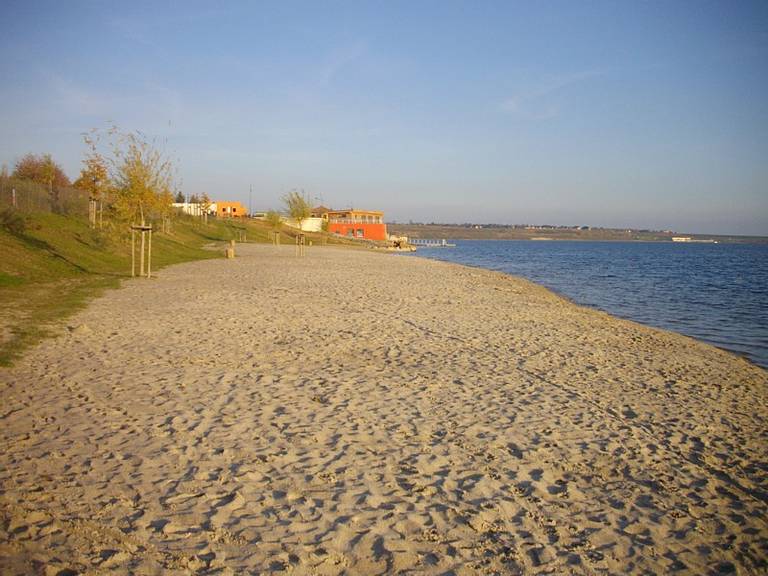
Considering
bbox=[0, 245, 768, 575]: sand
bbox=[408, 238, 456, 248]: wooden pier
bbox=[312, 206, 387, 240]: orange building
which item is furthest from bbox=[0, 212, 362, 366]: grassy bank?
bbox=[408, 238, 456, 248]: wooden pier

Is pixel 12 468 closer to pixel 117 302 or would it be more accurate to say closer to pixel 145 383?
pixel 145 383

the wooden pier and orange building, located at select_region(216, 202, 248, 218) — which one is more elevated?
orange building, located at select_region(216, 202, 248, 218)

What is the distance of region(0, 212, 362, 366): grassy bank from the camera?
11370 mm

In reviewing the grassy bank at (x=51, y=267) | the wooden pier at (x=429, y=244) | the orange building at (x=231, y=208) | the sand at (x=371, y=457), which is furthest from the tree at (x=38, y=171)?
the wooden pier at (x=429, y=244)

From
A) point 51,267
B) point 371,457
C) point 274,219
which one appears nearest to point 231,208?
point 274,219

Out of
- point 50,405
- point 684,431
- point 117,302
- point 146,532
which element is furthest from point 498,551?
point 117,302

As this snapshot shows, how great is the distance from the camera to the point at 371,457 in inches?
220

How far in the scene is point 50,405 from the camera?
670cm

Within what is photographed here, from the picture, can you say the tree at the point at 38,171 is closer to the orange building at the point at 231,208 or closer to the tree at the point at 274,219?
the tree at the point at 274,219

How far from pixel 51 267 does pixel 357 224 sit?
262ft

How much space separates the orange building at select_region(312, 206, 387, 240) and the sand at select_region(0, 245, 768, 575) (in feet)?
286

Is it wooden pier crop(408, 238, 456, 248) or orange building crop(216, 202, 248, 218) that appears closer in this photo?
orange building crop(216, 202, 248, 218)

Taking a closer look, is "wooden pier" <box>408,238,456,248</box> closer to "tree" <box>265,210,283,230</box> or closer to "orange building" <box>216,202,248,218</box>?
"orange building" <box>216,202,248,218</box>

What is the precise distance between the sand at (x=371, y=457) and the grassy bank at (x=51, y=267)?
1729 mm
